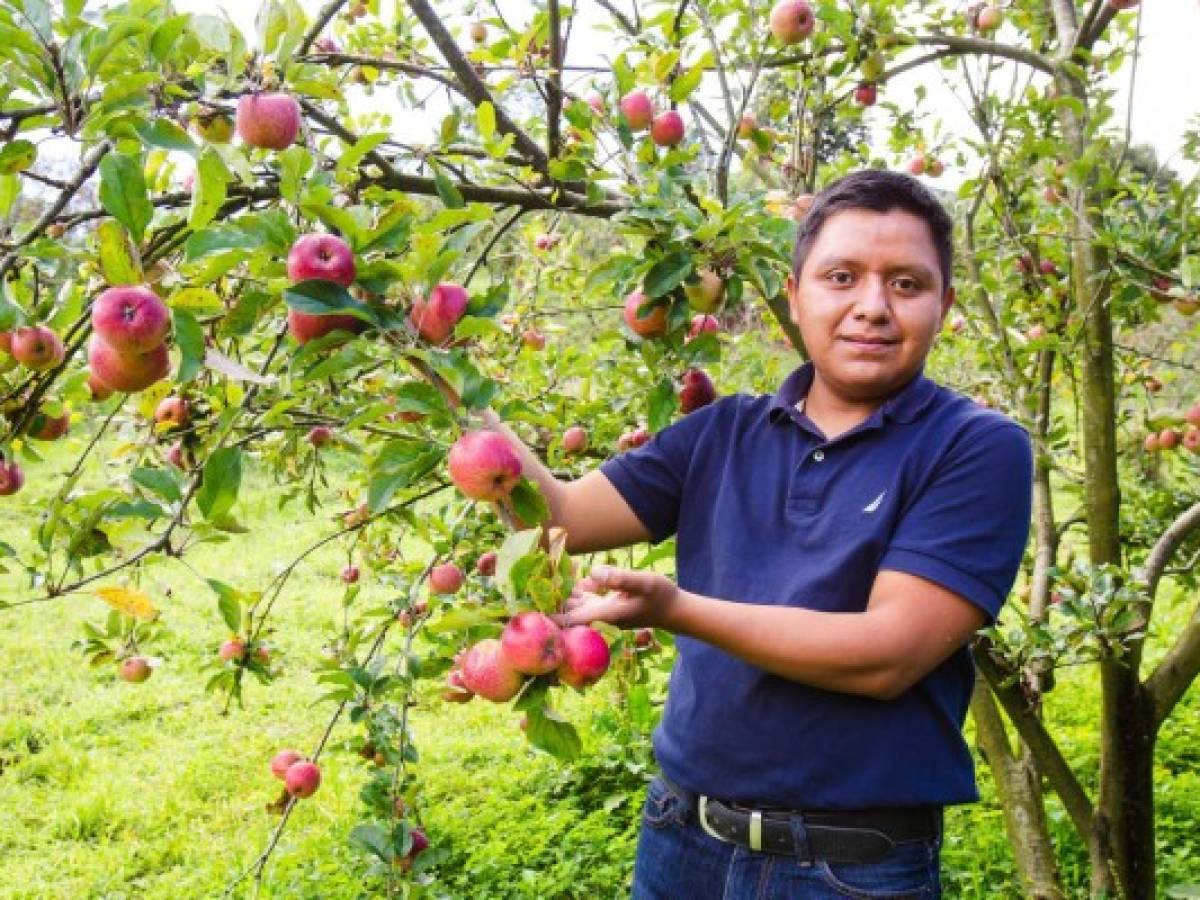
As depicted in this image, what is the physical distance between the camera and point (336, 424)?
1.66 meters

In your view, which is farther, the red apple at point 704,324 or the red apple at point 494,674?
the red apple at point 704,324

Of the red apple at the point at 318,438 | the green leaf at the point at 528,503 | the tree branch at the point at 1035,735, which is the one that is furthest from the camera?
the tree branch at the point at 1035,735

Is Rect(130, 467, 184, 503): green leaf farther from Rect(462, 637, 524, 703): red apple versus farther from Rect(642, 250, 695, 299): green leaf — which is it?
Rect(642, 250, 695, 299): green leaf

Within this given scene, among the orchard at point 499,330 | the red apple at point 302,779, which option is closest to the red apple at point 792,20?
the orchard at point 499,330

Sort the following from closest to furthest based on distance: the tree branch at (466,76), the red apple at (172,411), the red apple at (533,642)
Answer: the red apple at (533,642)
the tree branch at (466,76)
the red apple at (172,411)

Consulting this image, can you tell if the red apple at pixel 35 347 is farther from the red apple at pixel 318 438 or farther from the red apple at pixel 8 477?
the red apple at pixel 318 438

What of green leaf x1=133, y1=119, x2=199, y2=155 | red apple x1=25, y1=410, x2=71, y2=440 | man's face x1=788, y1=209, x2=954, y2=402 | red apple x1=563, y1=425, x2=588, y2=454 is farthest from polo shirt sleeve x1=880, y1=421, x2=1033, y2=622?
red apple x1=563, y1=425, x2=588, y2=454

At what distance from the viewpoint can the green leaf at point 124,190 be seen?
980 mm

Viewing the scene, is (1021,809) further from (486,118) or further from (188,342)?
(188,342)

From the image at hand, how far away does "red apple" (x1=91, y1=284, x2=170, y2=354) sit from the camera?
3.51 feet

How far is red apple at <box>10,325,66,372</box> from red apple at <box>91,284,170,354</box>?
178mm

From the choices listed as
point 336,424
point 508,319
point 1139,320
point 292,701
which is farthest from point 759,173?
point 292,701

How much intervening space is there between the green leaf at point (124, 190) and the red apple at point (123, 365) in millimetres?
177

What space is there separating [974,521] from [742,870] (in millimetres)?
498
